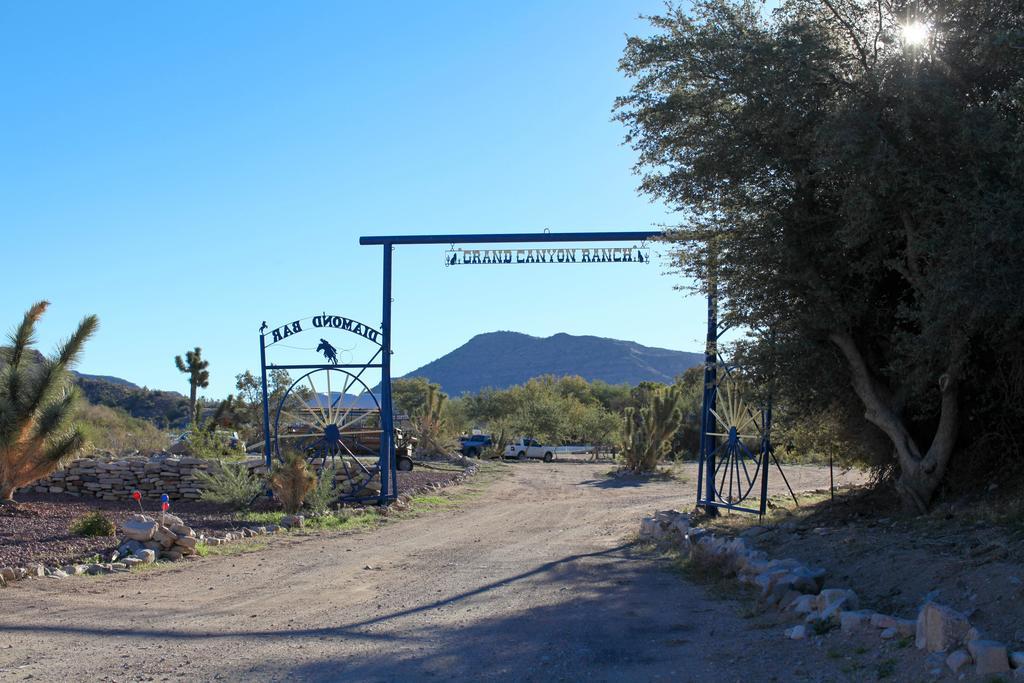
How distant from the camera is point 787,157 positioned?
11.8 metres

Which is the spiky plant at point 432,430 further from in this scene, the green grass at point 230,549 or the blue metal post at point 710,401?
the green grass at point 230,549

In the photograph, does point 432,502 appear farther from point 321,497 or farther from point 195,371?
point 195,371

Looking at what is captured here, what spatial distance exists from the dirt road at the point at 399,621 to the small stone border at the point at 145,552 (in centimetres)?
41

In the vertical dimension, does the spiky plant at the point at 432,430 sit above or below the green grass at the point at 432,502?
above

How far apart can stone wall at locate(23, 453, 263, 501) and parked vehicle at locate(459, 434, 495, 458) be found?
2321 cm

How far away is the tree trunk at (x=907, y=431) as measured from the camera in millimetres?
11438

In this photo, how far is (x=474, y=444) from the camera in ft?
147

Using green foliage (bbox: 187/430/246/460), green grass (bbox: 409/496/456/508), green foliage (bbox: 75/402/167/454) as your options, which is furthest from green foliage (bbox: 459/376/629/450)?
green foliage (bbox: 187/430/246/460)

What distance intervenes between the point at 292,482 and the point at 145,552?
5.54m

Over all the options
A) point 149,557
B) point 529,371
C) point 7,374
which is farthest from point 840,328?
point 529,371

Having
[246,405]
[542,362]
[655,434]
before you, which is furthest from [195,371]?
[542,362]

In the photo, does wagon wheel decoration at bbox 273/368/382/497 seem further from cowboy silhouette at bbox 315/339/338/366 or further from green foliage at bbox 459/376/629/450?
green foliage at bbox 459/376/629/450

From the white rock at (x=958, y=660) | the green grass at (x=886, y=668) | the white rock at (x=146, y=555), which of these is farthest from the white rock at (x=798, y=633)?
the white rock at (x=146, y=555)

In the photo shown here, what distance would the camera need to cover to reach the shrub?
1902 centimetres
